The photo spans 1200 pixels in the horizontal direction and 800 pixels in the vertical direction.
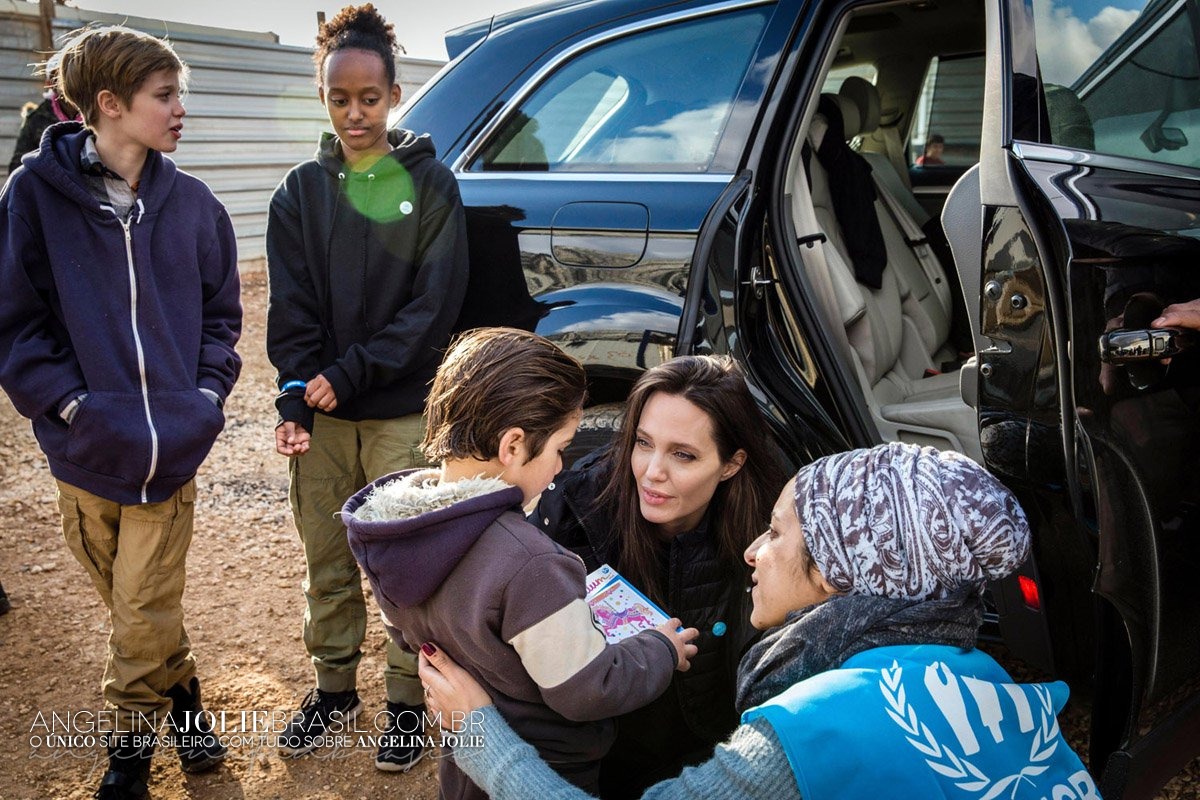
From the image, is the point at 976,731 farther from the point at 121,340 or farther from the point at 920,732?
the point at 121,340

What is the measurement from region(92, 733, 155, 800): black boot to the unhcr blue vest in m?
1.92

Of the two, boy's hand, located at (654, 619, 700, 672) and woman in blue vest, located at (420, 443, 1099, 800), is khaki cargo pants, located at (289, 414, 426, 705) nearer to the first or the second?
boy's hand, located at (654, 619, 700, 672)

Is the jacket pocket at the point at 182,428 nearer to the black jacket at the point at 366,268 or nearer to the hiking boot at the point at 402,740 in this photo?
the black jacket at the point at 366,268

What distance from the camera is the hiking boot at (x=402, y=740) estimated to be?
273 centimetres

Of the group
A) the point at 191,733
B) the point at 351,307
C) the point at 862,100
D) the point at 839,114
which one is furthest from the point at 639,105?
the point at 191,733

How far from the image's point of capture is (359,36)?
111 inches

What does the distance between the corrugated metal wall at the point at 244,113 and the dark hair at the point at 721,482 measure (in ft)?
21.9

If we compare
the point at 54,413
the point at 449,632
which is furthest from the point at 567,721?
the point at 54,413

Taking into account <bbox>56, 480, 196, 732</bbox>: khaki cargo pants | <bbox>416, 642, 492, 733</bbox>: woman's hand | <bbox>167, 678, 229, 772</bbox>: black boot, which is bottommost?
<bbox>167, 678, 229, 772</bbox>: black boot

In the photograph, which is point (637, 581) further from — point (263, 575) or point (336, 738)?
point (263, 575)

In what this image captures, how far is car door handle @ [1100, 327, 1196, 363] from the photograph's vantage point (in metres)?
1.79

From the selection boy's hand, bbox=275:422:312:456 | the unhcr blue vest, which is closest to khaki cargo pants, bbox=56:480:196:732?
boy's hand, bbox=275:422:312:456

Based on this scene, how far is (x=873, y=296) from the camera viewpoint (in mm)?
3320

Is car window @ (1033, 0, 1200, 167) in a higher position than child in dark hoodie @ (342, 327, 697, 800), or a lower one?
higher
